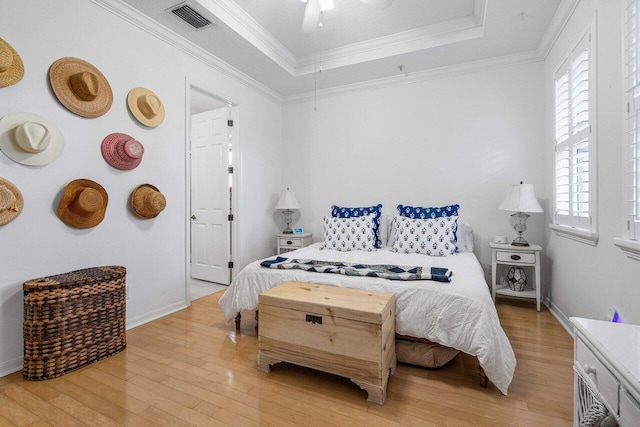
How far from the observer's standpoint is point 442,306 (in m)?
1.83

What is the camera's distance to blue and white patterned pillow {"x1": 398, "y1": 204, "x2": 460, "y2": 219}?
3271mm

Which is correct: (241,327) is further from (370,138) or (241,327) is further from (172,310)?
(370,138)

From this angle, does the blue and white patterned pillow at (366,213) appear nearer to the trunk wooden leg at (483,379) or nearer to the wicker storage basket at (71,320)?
the trunk wooden leg at (483,379)

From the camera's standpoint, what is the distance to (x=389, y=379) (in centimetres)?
186

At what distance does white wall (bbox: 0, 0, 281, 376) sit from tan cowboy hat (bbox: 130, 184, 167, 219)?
0.25 ft

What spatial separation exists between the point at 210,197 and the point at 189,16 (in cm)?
206

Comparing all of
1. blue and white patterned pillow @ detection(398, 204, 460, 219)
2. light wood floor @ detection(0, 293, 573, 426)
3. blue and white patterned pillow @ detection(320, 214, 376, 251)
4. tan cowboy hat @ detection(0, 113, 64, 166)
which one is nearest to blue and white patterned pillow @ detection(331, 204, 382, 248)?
blue and white patterned pillow @ detection(320, 214, 376, 251)

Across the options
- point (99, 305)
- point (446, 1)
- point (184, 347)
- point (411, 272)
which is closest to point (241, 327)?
point (184, 347)

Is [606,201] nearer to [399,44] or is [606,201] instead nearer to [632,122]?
[632,122]

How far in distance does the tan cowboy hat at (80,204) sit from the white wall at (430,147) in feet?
8.67

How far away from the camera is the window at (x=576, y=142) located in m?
2.14

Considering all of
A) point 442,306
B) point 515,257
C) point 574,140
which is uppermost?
point 574,140

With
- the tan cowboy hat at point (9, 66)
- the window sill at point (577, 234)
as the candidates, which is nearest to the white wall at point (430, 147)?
the window sill at point (577, 234)

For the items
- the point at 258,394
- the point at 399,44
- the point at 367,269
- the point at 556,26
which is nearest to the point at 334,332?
the point at 258,394
